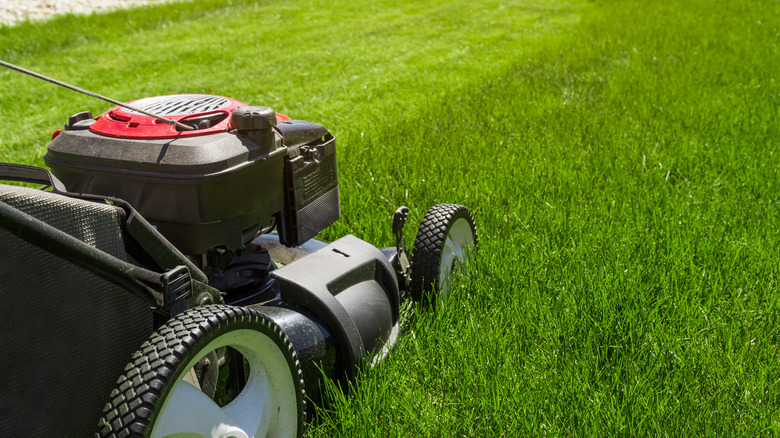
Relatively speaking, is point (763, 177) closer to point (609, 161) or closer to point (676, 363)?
point (609, 161)

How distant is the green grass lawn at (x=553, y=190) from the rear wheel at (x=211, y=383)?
0.25 metres

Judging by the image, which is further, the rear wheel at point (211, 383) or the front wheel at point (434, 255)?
the front wheel at point (434, 255)

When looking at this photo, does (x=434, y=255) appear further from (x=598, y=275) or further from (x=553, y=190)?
(x=553, y=190)

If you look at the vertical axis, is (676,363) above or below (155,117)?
below

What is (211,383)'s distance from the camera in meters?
1.47

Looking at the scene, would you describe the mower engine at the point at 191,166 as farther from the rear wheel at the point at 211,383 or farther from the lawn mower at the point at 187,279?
the rear wheel at the point at 211,383

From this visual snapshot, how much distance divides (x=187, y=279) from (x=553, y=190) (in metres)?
2.16

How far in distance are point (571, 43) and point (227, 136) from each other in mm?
6447

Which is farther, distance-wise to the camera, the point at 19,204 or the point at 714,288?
the point at 714,288

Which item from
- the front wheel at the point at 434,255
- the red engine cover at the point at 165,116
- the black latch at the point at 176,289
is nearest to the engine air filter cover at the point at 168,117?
the red engine cover at the point at 165,116

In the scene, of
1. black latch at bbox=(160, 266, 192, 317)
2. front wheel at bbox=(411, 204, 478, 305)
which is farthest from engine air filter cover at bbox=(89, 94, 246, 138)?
front wheel at bbox=(411, 204, 478, 305)

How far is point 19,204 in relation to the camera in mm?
1201

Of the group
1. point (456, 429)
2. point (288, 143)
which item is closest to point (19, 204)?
point (288, 143)

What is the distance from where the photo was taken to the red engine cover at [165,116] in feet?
5.70
